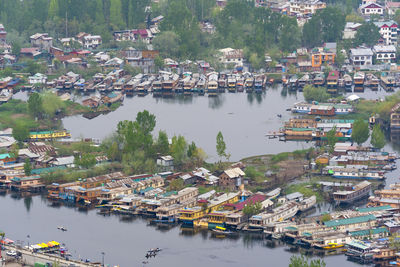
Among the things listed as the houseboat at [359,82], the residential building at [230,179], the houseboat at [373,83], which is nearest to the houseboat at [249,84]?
the houseboat at [359,82]

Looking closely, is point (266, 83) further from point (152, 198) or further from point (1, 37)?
point (152, 198)

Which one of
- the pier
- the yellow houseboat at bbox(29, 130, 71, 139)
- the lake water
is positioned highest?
the yellow houseboat at bbox(29, 130, 71, 139)

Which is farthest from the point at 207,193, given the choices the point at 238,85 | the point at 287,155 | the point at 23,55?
the point at 23,55

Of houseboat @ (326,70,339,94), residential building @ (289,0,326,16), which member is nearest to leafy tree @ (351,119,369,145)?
houseboat @ (326,70,339,94)

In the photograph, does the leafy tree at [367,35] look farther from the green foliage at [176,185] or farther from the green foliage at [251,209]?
the green foliage at [251,209]

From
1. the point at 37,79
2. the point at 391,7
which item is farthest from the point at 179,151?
the point at 391,7

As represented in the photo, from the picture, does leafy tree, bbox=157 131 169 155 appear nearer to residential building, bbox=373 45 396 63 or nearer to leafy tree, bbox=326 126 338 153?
leafy tree, bbox=326 126 338 153
